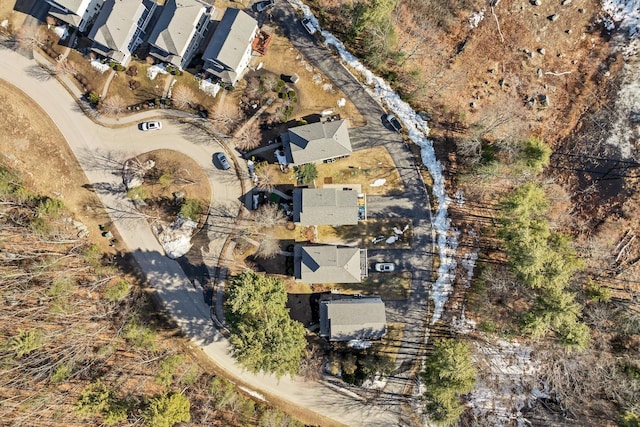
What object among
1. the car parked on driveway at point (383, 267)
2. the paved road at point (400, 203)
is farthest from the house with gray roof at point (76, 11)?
the car parked on driveway at point (383, 267)

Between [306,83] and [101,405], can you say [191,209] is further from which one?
[101,405]

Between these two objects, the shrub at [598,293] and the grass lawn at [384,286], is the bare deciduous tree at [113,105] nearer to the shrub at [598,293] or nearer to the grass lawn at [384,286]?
the grass lawn at [384,286]

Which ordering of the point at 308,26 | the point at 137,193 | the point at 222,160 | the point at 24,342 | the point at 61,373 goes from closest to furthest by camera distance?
1. the point at 24,342
2. the point at 61,373
3. the point at 137,193
4. the point at 222,160
5. the point at 308,26

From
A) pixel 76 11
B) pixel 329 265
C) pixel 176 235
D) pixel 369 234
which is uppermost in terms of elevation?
pixel 76 11

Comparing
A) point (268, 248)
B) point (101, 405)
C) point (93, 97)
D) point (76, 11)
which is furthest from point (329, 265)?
point (76, 11)

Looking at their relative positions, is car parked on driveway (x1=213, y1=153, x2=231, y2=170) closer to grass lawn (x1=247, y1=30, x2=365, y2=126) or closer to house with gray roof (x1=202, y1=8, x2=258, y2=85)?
house with gray roof (x1=202, y1=8, x2=258, y2=85)

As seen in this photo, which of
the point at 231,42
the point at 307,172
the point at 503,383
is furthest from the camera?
the point at 503,383

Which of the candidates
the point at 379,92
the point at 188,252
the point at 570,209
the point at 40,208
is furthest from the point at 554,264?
the point at 40,208
